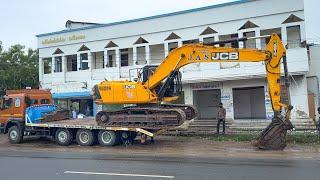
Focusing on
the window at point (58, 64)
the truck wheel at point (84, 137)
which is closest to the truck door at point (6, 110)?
the truck wheel at point (84, 137)

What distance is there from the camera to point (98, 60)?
110 feet

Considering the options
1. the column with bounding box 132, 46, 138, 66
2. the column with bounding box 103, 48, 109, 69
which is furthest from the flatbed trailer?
the column with bounding box 103, 48, 109, 69

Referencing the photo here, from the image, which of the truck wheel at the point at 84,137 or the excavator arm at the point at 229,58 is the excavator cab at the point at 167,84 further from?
the truck wheel at the point at 84,137

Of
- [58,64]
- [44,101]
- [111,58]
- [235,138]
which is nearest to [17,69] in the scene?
[58,64]

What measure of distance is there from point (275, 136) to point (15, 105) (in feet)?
47.0

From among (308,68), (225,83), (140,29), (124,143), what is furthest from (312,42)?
(124,143)

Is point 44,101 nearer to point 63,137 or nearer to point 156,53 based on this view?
point 63,137

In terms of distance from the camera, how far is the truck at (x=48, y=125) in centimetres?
1925

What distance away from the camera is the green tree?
3622 cm

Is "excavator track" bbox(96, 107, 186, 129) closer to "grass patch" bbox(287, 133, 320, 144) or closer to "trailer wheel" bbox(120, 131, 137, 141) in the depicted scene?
"trailer wheel" bbox(120, 131, 137, 141)

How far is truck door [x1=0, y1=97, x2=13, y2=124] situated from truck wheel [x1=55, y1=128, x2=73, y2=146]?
375 centimetres

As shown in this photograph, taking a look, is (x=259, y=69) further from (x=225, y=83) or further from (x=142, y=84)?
(x=142, y=84)

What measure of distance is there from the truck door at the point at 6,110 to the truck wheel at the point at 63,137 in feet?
12.3

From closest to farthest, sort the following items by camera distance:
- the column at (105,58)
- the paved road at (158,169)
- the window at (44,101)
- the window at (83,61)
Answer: the paved road at (158,169) < the window at (44,101) < the column at (105,58) < the window at (83,61)
